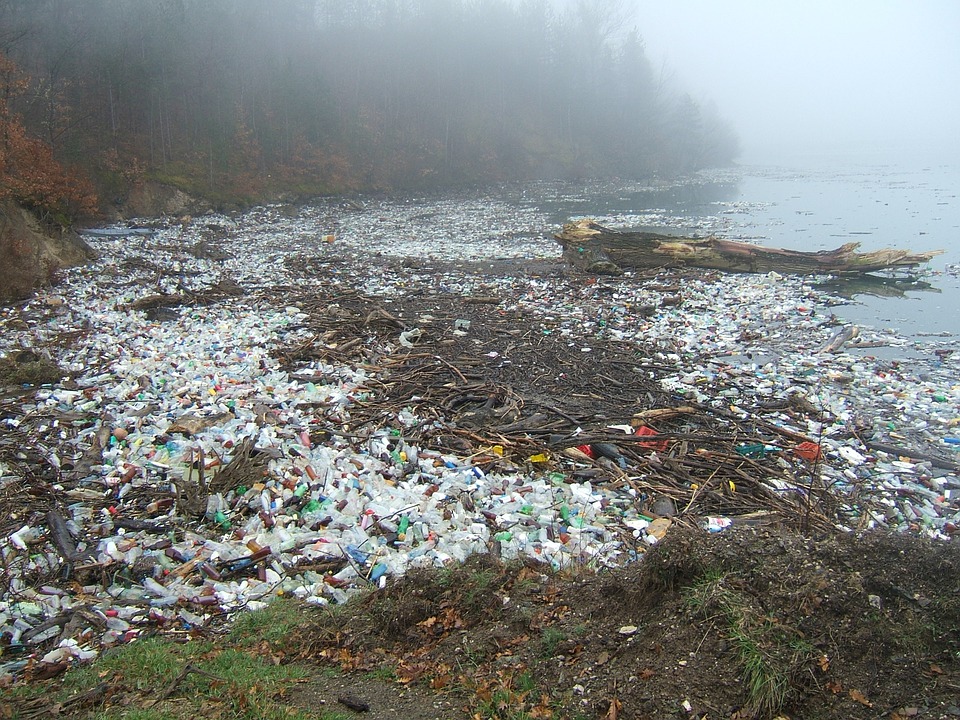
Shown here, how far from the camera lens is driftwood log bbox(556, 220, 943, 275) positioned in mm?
15781

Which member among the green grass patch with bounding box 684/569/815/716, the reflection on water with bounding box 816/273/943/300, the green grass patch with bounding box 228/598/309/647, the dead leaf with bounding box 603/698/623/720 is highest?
the green grass patch with bounding box 684/569/815/716

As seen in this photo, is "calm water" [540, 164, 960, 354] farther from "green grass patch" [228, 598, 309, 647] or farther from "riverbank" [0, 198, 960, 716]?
"green grass patch" [228, 598, 309, 647]

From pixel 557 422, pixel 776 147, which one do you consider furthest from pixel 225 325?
pixel 776 147

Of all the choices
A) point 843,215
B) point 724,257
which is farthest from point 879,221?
point 724,257

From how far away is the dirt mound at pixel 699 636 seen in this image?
2875 millimetres

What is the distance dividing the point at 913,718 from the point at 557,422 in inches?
202

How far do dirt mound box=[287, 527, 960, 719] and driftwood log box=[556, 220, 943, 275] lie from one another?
495 inches

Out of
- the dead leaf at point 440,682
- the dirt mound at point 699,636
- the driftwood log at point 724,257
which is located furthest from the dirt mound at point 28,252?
the dead leaf at point 440,682

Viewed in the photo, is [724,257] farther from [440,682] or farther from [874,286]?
[440,682]

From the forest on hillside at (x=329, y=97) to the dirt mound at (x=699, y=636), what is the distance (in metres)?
16.8

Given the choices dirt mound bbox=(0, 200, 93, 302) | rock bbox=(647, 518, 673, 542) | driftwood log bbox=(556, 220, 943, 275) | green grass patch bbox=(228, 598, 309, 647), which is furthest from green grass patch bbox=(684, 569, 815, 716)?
dirt mound bbox=(0, 200, 93, 302)

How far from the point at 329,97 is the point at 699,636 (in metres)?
46.4

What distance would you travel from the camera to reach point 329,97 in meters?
43.7

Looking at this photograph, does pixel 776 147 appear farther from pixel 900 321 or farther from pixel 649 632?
pixel 649 632
